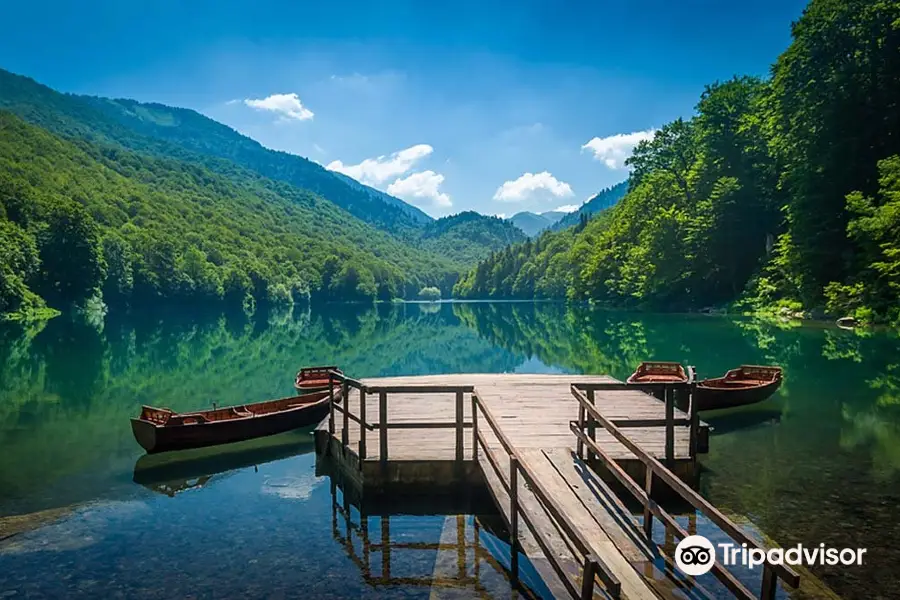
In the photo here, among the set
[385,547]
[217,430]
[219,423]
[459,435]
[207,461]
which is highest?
[459,435]

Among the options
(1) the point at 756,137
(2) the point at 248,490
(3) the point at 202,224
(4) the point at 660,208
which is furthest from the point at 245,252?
(2) the point at 248,490

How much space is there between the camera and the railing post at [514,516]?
742cm

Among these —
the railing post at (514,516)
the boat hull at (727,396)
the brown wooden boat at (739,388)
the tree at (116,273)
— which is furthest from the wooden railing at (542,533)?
the tree at (116,273)

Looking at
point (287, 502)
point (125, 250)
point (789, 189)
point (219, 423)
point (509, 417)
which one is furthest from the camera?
point (125, 250)

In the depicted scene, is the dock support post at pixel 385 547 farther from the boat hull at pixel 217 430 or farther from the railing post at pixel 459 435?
the boat hull at pixel 217 430

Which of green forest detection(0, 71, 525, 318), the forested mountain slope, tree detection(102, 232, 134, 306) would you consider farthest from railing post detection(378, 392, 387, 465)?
tree detection(102, 232, 134, 306)

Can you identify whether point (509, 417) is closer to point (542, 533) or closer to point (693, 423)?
point (693, 423)

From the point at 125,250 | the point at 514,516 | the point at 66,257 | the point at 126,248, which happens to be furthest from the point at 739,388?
the point at 126,248

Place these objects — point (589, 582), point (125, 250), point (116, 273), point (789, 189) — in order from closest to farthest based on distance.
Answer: point (589, 582)
point (789, 189)
point (116, 273)
point (125, 250)

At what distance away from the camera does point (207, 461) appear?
1410 cm

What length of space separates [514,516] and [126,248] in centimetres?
11121

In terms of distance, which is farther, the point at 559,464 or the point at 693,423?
the point at 693,423

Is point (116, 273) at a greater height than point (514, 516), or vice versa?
point (116, 273)

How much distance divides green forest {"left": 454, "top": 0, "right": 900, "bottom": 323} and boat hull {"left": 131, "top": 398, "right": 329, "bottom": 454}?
35.1 metres
